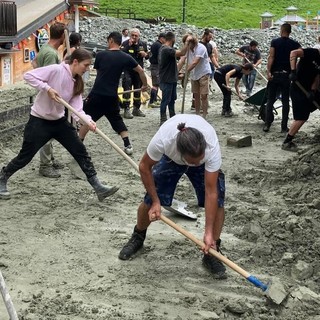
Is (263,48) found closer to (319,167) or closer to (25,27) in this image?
(25,27)

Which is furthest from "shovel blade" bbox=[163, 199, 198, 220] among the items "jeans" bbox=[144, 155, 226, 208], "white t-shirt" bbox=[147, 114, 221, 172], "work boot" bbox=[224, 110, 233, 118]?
"work boot" bbox=[224, 110, 233, 118]

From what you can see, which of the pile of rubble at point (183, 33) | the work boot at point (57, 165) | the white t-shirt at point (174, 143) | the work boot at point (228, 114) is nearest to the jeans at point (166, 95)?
the work boot at point (228, 114)

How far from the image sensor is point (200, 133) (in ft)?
12.6

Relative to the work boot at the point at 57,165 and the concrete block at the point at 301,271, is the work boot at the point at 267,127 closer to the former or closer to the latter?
the work boot at the point at 57,165

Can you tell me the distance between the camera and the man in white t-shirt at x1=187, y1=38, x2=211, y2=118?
432 inches

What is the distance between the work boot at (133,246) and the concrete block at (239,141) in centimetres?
467

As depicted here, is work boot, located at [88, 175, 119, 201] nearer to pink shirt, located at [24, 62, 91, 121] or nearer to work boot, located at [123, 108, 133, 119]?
pink shirt, located at [24, 62, 91, 121]

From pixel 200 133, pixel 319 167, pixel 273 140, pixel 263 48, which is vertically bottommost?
pixel 263 48

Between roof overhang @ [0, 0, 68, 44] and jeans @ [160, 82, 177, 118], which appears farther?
roof overhang @ [0, 0, 68, 44]

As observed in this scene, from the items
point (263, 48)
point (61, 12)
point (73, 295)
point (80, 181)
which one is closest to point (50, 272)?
point (73, 295)

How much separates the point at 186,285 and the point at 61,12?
17.8 meters

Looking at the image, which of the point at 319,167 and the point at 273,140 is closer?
the point at 319,167

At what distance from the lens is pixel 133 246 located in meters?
4.80

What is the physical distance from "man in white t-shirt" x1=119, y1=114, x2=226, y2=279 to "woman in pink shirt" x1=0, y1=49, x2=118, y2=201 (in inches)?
59.6
